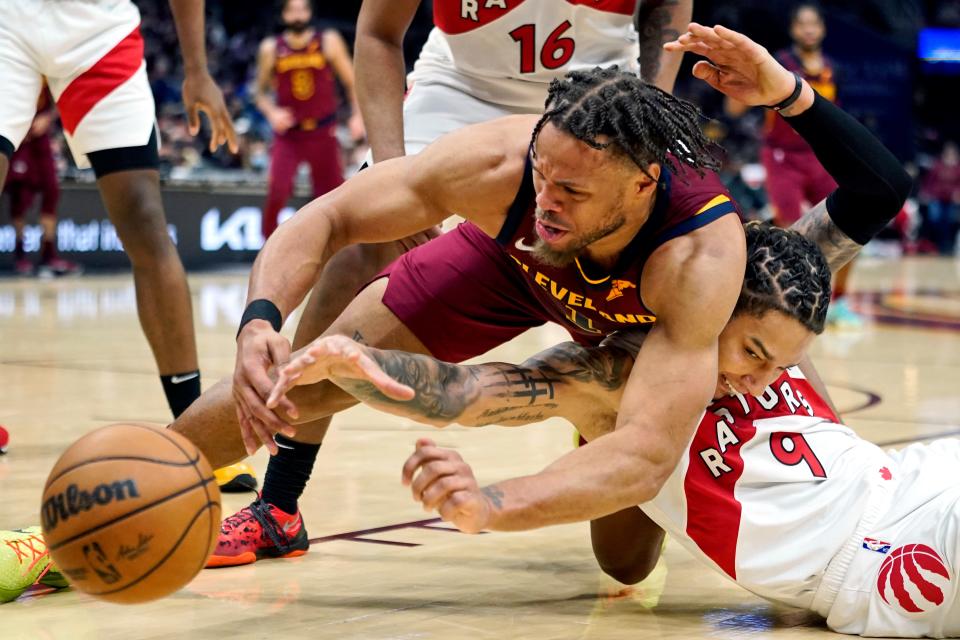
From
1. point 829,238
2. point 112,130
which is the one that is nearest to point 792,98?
point 829,238

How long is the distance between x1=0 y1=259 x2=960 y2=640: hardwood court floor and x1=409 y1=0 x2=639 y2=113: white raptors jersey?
4.32ft

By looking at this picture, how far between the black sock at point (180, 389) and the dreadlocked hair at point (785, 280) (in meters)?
2.07

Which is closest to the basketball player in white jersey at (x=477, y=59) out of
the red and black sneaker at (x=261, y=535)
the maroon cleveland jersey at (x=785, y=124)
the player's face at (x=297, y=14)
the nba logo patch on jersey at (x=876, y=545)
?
the red and black sneaker at (x=261, y=535)

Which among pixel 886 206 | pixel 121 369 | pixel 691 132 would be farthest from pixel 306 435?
pixel 121 369

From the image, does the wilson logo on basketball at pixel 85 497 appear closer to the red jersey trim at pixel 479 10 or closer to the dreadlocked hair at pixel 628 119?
the dreadlocked hair at pixel 628 119

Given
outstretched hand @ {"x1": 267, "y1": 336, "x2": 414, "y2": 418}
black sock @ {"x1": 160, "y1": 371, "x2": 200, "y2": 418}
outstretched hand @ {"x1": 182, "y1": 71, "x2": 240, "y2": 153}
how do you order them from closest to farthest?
outstretched hand @ {"x1": 267, "y1": 336, "x2": 414, "y2": 418}, black sock @ {"x1": 160, "y1": 371, "x2": 200, "y2": 418}, outstretched hand @ {"x1": 182, "y1": 71, "x2": 240, "y2": 153}

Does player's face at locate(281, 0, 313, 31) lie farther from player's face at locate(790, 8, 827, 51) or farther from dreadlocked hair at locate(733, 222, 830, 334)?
dreadlocked hair at locate(733, 222, 830, 334)

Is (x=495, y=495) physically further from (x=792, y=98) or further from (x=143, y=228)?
(x=143, y=228)

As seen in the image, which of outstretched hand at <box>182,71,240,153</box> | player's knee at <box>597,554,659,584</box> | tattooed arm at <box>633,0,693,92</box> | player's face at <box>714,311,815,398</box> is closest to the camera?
player's face at <box>714,311,815,398</box>

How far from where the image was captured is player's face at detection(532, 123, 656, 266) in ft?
8.77

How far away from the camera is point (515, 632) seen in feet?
9.34

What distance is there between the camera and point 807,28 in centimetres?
982

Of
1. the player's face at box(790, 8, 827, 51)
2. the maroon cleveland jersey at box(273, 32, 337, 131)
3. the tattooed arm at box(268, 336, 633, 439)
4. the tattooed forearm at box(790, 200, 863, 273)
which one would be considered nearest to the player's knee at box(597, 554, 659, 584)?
the tattooed arm at box(268, 336, 633, 439)

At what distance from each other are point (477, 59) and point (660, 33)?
60cm
